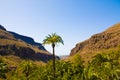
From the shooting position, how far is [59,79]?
95562 mm

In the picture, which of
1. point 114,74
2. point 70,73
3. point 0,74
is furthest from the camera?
point 70,73

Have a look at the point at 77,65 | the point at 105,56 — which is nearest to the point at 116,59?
the point at 105,56

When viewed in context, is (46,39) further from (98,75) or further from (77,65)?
(77,65)

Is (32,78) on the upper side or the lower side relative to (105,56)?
lower

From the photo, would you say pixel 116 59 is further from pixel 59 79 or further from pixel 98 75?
pixel 59 79

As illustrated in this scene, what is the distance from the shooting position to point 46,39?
8475 centimetres

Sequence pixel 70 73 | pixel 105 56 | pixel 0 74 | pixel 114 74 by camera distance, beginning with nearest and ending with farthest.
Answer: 1. pixel 0 74
2. pixel 114 74
3. pixel 105 56
4. pixel 70 73

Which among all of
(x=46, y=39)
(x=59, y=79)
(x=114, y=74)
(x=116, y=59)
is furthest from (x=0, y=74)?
(x=116, y=59)

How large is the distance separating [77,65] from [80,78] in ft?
46.8

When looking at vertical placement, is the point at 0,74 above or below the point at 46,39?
below

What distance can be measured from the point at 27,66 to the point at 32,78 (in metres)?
9.84

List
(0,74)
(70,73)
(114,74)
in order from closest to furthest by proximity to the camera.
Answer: (0,74), (114,74), (70,73)

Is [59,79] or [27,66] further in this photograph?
[27,66]

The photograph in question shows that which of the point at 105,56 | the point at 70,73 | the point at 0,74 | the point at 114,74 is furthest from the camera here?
the point at 70,73
